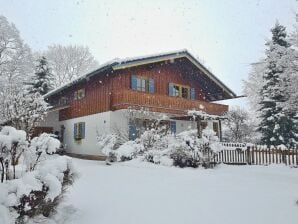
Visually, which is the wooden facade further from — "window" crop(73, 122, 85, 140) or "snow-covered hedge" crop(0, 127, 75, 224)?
"snow-covered hedge" crop(0, 127, 75, 224)

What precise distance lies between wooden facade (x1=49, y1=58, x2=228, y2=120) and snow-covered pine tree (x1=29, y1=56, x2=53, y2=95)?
3.60 metres

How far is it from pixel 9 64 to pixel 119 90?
1840 centimetres

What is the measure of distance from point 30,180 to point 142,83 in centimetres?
1562

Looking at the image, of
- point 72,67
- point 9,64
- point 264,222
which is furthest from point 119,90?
point 72,67

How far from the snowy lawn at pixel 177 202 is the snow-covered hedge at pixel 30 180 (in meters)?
0.49

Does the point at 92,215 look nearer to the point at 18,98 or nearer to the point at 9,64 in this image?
the point at 18,98

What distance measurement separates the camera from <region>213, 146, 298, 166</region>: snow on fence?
12945mm

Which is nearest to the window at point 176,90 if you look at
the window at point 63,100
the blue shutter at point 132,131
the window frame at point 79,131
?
the blue shutter at point 132,131

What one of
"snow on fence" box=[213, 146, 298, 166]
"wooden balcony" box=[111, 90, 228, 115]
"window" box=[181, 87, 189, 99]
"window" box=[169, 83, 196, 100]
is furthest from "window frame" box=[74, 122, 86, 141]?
"snow on fence" box=[213, 146, 298, 166]

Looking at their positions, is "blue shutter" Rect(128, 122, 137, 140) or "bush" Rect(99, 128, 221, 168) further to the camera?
"blue shutter" Rect(128, 122, 137, 140)

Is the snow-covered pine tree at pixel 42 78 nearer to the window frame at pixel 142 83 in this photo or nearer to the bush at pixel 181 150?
the window frame at pixel 142 83

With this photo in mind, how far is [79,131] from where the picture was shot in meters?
20.9

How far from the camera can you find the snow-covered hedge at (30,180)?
12.7 ft

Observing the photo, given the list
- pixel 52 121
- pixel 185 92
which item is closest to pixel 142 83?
pixel 185 92
